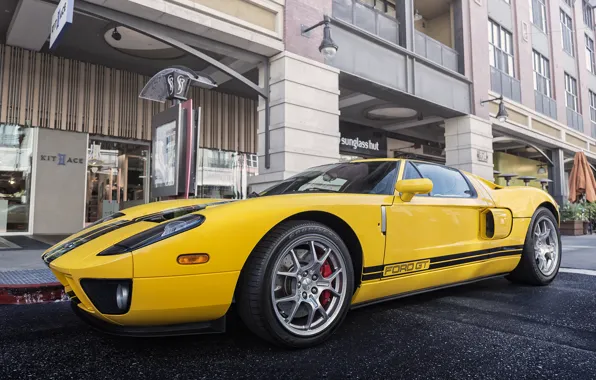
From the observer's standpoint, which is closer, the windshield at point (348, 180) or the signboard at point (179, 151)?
the windshield at point (348, 180)

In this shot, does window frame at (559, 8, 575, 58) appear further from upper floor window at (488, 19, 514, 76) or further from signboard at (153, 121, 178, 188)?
signboard at (153, 121, 178, 188)

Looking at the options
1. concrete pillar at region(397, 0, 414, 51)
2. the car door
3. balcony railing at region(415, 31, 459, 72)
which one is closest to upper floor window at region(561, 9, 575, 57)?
balcony railing at region(415, 31, 459, 72)

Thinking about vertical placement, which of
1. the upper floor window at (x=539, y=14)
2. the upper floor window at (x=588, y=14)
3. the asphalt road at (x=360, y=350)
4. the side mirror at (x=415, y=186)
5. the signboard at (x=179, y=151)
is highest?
the upper floor window at (x=588, y=14)

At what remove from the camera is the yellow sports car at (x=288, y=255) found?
180 cm

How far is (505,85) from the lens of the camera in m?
14.0

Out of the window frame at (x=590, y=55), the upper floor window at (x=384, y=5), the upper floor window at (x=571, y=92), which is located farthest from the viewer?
the window frame at (x=590, y=55)

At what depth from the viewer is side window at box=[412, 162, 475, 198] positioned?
3123mm

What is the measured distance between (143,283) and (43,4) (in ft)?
20.8

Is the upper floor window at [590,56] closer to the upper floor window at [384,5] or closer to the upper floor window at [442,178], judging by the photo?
the upper floor window at [384,5]

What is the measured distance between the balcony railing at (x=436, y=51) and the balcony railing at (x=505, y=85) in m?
2.31

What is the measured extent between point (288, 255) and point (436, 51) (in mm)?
10725

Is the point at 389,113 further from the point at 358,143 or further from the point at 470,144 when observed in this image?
the point at 470,144

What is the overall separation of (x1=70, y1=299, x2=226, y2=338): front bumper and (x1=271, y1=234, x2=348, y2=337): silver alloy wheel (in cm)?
33

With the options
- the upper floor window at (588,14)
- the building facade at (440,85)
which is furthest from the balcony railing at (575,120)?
the upper floor window at (588,14)
